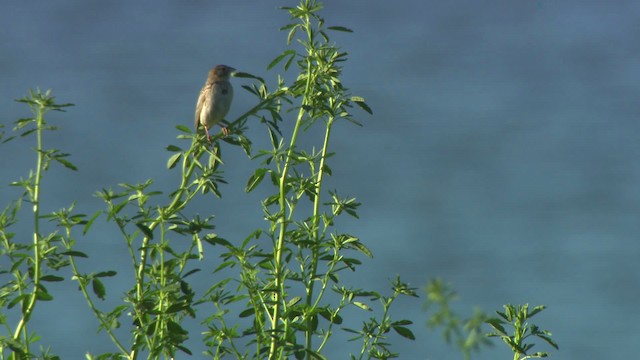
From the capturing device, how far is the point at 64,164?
4086 millimetres

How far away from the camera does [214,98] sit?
6.08 m

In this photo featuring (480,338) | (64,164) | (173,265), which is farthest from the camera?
(173,265)

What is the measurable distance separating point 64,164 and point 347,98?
1.49 metres

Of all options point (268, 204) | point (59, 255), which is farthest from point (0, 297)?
point (268, 204)

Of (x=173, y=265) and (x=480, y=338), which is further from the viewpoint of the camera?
(x=173, y=265)

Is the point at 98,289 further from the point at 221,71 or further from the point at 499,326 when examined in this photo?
the point at 221,71

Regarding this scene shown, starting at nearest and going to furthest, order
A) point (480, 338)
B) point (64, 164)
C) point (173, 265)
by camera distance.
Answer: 1. point (480, 338)
2. point (64, 164)
3. point (173, 265)

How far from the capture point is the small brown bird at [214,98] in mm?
5953

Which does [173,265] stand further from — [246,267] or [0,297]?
[0,297]

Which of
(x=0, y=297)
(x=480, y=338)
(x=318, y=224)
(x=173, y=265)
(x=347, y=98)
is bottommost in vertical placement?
(x=480, y=338)

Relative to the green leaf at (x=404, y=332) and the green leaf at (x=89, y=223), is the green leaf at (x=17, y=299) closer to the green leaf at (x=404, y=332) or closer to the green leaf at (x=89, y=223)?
the green leaf at (x=89, y=223)

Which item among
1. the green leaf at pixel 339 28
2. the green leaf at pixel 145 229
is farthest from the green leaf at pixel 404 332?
the green leaf at pixel 339 28

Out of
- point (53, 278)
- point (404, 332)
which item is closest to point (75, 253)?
point (53, 278)

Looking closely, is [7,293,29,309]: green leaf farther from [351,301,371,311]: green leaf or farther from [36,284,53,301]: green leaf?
[351,301,371,311]: green leaf
